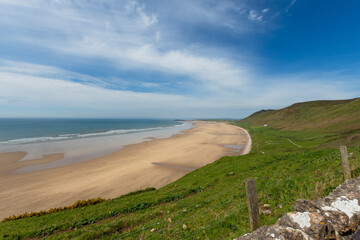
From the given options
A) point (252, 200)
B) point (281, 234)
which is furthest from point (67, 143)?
point (281, 234)

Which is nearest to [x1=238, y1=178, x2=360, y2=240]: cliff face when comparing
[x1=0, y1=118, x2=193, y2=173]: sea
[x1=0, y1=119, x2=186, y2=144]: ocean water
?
[x1=0, y1=118, x2=193, y2=173]: sea

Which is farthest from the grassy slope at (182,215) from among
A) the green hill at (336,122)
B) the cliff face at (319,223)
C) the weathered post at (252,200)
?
the green hill at (336,122)

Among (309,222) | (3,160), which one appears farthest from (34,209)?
(3,160)

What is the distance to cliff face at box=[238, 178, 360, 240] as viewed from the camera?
292 centimetres

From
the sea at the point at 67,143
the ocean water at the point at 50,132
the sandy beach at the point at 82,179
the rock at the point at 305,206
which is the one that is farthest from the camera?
the ocean water at the point at 50,132

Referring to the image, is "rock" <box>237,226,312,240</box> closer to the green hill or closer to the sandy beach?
the sandy beach

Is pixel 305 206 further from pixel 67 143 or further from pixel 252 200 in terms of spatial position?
pixel 67 143

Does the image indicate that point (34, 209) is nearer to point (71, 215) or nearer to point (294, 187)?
point (71, 215)

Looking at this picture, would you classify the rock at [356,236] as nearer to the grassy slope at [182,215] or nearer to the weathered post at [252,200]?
the weathered post at [252,200]

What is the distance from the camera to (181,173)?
70.3ft

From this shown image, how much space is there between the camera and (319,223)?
2.98 meters

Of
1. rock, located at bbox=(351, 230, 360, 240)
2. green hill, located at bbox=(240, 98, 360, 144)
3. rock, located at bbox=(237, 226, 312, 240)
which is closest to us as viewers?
rock, located at bbox=(237, 226, 312, 240)

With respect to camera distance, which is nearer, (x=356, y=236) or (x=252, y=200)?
(x=356, y=236)

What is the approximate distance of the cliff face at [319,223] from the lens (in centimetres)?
292
